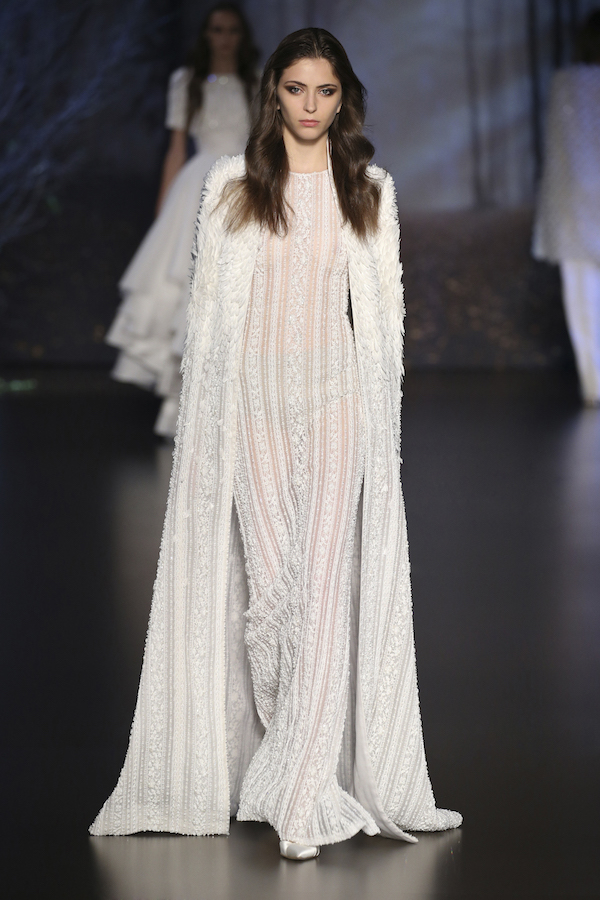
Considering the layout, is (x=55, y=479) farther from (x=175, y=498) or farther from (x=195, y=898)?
(x=195, y=898)

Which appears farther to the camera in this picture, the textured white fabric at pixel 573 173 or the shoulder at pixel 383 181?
the textured white fabric at pixel 573 173

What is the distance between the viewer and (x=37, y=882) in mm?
1878

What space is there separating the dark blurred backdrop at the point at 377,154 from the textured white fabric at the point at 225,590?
7.62 m

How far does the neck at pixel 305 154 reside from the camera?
6.71 feet

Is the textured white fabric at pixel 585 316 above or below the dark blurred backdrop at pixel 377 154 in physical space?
below

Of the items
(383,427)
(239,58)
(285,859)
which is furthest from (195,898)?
(239,58)

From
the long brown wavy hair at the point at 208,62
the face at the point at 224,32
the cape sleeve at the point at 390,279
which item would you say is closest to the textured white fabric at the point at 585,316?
the long brown wavy hair at the point at 208,62

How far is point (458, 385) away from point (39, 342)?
130 inches

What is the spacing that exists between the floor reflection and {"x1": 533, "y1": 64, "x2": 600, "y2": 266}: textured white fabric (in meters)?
5.83

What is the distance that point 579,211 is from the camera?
7445 mm

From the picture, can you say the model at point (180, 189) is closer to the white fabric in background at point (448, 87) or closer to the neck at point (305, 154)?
the neck at point (305, 154)

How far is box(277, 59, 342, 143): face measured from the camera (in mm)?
2002

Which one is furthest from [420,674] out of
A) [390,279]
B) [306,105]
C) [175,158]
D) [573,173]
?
[573,173]

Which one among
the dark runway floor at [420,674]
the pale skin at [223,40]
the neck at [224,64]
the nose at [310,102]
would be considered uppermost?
the pale skin at [223,40]
